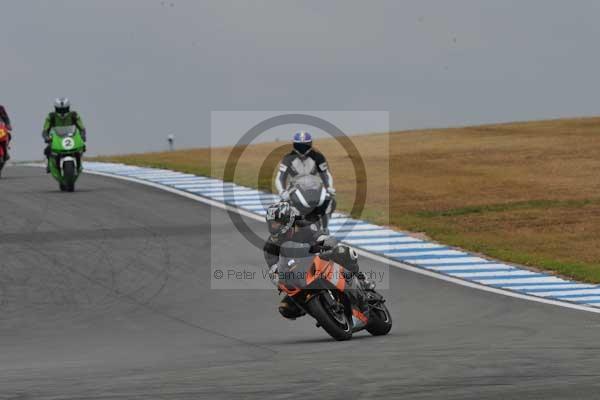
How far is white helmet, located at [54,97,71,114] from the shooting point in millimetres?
29188

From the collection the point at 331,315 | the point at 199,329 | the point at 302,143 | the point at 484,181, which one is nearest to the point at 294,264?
the point at 331,315

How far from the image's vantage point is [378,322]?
14125 mm

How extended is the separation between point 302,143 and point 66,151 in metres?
11.1

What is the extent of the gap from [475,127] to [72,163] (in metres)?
28.1

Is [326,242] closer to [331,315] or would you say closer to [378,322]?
[331,315]

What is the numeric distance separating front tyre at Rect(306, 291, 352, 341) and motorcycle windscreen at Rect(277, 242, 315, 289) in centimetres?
25

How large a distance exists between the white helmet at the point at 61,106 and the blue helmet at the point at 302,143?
1127 centimetres

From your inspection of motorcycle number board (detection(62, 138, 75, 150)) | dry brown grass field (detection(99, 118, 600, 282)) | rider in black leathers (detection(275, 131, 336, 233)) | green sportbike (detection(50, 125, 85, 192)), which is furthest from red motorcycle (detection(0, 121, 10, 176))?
rider in black leathers (detection(275, 131, 336, 233))

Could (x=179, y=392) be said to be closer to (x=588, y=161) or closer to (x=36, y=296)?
(x=36, y=296)

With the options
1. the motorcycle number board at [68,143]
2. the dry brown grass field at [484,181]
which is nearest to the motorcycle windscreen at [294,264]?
the dry brown grass field at [484,181]

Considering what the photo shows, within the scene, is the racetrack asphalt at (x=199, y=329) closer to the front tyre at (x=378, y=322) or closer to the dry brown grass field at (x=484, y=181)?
the front tyre at (x=378, y=322)

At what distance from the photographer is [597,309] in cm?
1675

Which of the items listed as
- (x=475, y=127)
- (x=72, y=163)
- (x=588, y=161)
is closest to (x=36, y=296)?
(x=72, y=163)

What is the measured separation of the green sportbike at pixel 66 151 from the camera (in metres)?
28.9
